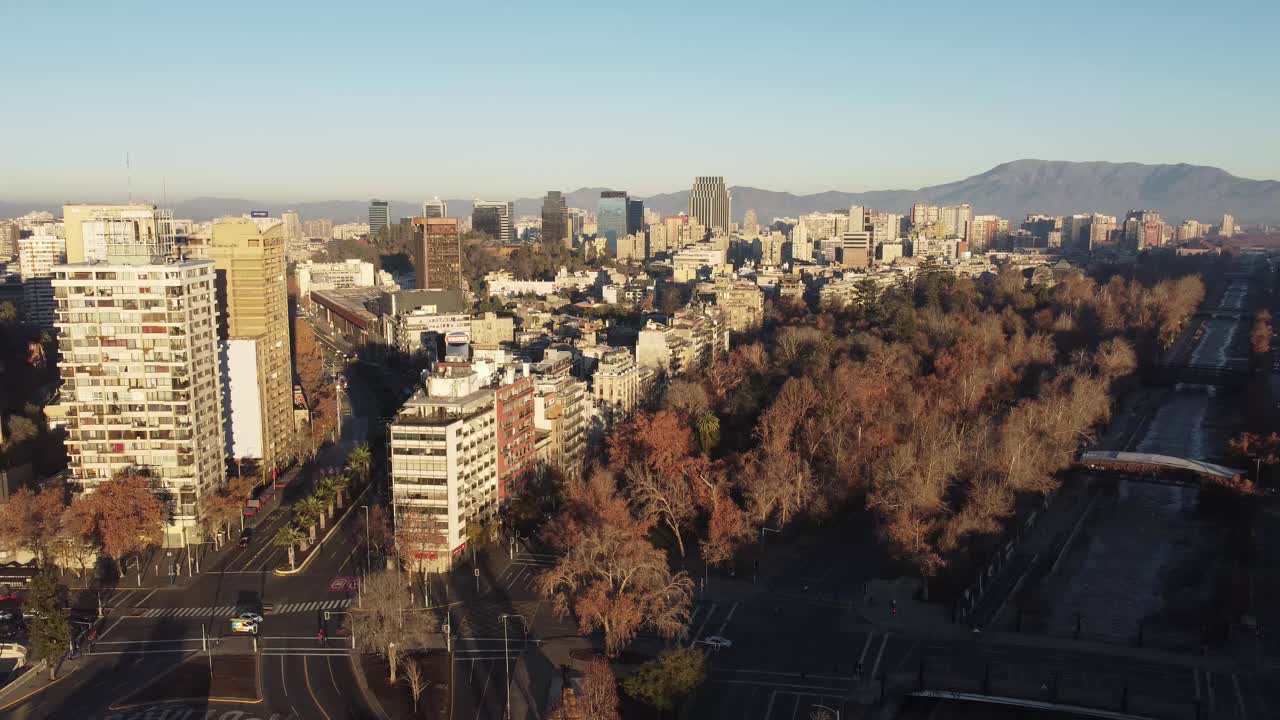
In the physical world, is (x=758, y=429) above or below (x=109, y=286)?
below

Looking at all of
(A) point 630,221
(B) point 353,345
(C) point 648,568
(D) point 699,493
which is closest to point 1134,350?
(D) point 699,493

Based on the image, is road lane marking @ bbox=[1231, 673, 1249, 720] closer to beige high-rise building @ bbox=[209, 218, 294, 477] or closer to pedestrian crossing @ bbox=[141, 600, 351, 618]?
pedestrian crossing @ bbox=[141, 600, 351, 618]

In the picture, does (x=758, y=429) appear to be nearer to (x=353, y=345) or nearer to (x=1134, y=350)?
(x=1134, y=350)

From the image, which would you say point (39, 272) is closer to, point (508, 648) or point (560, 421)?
point (560, 421)

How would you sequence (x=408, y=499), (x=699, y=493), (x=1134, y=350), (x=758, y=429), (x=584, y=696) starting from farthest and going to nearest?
(x=1134, y=350)
(x=758, y=429)
(x=699, y=493)
(x=408, y=499)
(x=584, y=696)

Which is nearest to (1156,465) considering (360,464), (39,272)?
(360,464)

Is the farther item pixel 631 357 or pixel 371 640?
pixel 631 357

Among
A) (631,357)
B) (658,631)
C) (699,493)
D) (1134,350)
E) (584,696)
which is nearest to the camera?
(584,696)
